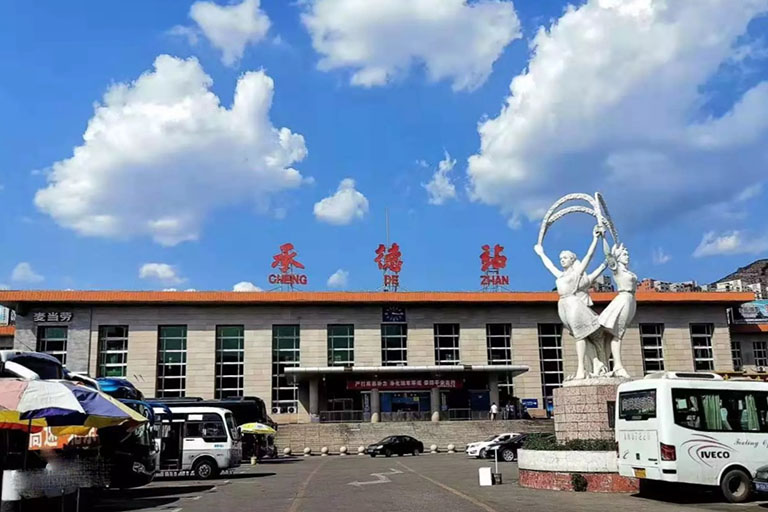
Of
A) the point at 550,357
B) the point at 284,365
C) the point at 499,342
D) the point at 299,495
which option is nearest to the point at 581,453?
the point at 299,495

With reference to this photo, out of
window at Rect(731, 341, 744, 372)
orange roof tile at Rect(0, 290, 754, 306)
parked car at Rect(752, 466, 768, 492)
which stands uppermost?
orange roof tile at Rect(0, 290, 754, 306)

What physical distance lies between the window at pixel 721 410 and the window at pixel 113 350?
41.1 meters

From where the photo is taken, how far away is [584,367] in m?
19.6

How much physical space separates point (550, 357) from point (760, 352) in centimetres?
1827

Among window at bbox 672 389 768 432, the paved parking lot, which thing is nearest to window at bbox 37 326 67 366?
the paved parking lot

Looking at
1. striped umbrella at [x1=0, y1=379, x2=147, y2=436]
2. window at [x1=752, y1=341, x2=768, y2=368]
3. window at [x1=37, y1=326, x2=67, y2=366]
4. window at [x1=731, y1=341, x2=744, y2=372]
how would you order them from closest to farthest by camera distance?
striped umbrella at [x1=0, y1=379, x2=147, y2=436] < window at [x1=37, y1=326, x2=67, y2=366] < window at [x1=731, y1=341, x2=744, y2=372] < window at [x1=752, y1=341, x2=768, y2=368]

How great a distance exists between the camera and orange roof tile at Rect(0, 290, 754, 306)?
4709cm

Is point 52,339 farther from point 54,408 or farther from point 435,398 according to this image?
point 54,408

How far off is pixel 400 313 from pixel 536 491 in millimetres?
34237

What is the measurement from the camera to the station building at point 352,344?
47375 millimetres

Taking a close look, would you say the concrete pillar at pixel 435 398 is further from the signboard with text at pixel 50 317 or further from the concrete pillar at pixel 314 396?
the signboard with text at pixel 50 317

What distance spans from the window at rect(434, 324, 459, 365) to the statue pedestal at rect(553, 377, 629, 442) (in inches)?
1257

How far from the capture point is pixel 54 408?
35.6 ft

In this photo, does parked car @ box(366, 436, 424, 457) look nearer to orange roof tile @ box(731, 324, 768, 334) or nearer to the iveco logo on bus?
the iveco logo on bus
